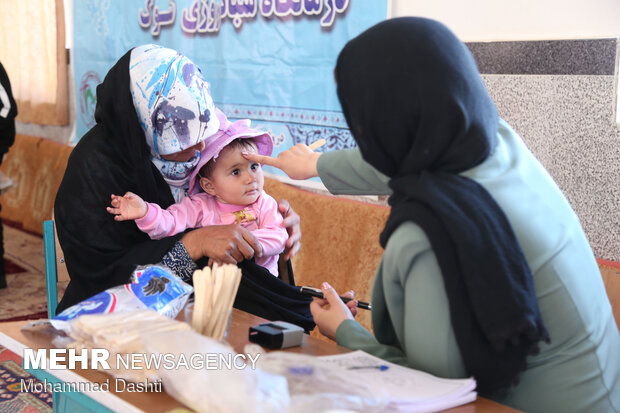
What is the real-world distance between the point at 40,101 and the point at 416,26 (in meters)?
5.61

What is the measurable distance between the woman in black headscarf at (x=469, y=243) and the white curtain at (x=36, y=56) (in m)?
5.06

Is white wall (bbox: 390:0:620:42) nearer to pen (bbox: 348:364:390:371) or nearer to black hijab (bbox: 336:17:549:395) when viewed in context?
black hijab (bbox: 336:17:549:395)

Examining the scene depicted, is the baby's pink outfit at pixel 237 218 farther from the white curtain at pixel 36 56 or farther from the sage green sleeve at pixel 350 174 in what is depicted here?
the white curtain at pixel 36 56

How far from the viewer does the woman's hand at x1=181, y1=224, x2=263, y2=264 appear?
212 cm

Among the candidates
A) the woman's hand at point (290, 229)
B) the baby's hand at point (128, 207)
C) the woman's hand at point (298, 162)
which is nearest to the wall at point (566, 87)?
the woman's hand at point (290, 229)

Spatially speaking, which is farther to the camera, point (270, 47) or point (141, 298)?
point (270, 47)

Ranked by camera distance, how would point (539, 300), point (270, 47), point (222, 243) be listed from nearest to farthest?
point (539, 300), point (222, 243), point (270, 47)

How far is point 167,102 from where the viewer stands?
2199 mm

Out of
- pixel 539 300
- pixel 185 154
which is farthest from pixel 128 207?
pixel 539 300

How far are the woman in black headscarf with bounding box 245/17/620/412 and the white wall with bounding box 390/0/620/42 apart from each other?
3.55 ft

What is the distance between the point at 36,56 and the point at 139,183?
15.0 feet

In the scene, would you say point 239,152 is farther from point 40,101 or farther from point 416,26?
point 40,101

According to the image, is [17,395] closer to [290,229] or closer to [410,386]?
[290,229]

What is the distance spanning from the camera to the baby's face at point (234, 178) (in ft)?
7.70
